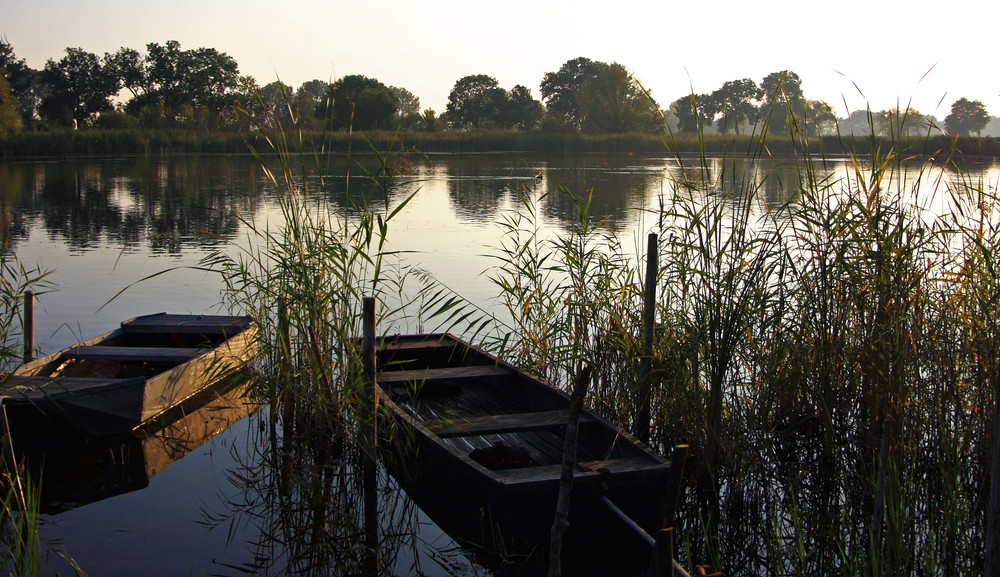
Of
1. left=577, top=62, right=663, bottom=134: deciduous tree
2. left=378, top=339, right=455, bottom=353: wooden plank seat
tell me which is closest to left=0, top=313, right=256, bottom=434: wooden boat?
left=378, top=339, right=455, bottom=353: wooden plank seat

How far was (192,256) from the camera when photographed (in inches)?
488

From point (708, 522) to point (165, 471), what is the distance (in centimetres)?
348

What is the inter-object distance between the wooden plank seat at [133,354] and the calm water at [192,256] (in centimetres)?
61

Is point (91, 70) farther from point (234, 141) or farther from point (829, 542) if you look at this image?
point (829, 542)

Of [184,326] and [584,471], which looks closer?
[584,471]

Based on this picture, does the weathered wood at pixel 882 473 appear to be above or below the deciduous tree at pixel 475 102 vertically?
below

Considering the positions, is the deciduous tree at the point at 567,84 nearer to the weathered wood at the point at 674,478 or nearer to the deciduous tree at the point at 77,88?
the deciduous tree at the point at 77,88

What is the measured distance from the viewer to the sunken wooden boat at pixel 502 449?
384 cm

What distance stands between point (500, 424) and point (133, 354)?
3103 millimetres

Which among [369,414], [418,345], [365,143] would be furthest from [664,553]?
[365,143]

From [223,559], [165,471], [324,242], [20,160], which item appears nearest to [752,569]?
[223,559]

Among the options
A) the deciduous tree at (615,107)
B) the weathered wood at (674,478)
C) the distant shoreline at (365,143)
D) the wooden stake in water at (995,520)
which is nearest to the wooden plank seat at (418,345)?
the weathered wood at (674,478)

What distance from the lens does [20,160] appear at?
3325 cm

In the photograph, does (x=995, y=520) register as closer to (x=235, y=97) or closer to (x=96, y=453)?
(x=96, y=453)
